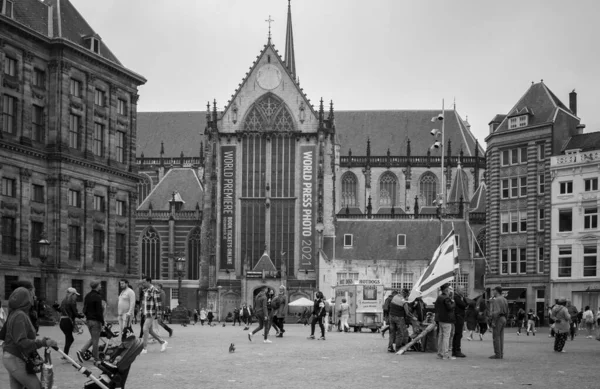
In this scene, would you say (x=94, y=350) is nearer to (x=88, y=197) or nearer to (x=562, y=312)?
(x=562, y=312)

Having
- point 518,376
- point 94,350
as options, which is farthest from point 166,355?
point 518,376

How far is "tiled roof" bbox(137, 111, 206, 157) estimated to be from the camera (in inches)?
4099

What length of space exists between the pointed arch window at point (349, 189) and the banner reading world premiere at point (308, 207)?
1728cm

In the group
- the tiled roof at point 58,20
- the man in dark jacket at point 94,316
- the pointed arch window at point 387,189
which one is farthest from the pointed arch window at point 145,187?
the man in dark jacket at point 94,316

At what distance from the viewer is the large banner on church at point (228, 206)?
8119 cm

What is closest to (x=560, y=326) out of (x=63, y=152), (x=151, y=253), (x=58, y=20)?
(x=63, y=152)

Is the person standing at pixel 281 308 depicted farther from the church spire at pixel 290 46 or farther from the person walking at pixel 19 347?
the church spire at pixel 290 46

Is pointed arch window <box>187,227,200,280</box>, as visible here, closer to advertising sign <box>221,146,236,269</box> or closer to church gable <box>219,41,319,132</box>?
advertising sign <box>221,146,236,269</box>

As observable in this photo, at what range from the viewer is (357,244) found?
82000 mm

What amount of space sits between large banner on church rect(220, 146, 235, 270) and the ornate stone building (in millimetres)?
20569

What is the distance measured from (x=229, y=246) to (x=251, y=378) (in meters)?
64.1

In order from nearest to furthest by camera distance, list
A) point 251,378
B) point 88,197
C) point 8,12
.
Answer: point 251,378 → point 8,12 → point 88,197

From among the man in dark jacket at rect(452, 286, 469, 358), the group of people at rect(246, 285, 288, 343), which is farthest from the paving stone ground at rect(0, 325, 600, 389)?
the group of people at rect(246, 285, 288, 343)

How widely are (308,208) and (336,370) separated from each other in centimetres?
6194
